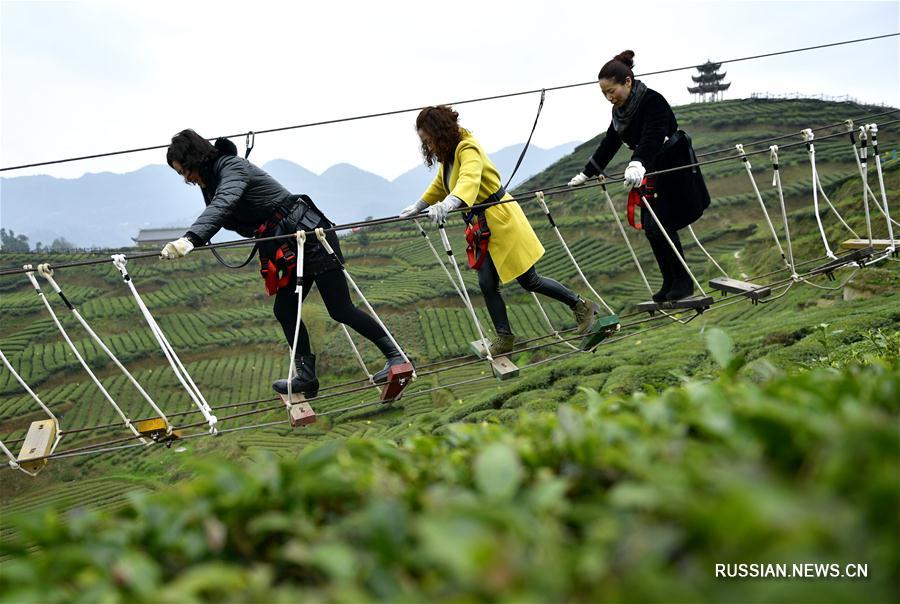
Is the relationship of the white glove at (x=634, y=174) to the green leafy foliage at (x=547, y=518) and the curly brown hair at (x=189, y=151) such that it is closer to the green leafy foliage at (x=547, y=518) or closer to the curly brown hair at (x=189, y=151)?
the curly brown hair at (x=189, y=151)

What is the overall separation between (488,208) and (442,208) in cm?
59

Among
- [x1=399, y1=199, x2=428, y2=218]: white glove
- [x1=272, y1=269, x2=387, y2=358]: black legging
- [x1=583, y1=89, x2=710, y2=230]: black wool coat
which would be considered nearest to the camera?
[x1=272, y1=269, x2=387, y2=358]: black legging

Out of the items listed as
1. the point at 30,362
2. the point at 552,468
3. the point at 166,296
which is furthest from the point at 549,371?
the point at 166,296

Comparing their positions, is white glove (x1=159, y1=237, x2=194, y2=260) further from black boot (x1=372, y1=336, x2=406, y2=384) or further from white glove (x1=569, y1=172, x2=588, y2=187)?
white glove (x1=569, y1=172, x2=588, y2=187)

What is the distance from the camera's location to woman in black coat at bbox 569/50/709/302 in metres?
4.64

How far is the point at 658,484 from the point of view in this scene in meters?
0.96

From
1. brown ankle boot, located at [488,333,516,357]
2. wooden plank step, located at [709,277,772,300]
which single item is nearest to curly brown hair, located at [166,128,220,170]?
brown ankle boot, located at [488,333,516,357]

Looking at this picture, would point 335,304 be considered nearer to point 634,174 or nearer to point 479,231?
point 479,231

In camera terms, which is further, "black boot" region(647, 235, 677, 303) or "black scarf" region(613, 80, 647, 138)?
"black boot" region(647, 235, 677, 303)

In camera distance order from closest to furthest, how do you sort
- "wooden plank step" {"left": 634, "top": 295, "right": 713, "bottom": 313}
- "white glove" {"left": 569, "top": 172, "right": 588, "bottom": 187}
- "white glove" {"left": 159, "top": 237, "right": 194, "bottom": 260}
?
"white glove" {"left": 159, "top": 237, "right": 194, "bottom": 260} → "wooden plank step" {"left": 634, "top": 295, "right": 713, "bottom": 313} → "white glove" {"left": 569, "top": 172, "right": 588, "bottom": 187}

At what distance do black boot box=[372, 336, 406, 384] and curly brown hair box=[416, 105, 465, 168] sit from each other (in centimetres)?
124

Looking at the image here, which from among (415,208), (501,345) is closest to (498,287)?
(501,345)

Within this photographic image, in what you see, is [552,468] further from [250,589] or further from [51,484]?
[51,484]

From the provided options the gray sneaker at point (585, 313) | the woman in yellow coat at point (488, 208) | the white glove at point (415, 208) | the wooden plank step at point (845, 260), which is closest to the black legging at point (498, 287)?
the woman in yellow coat at point (488, 208)
